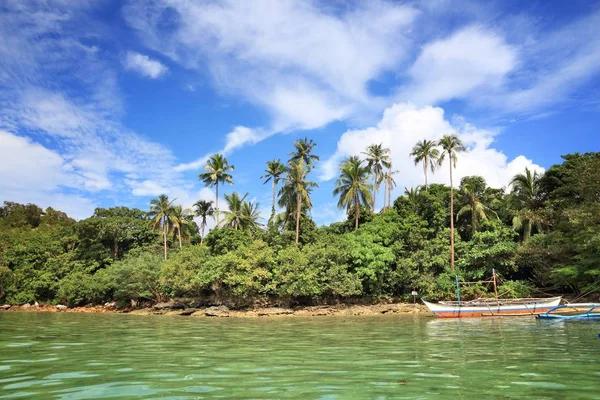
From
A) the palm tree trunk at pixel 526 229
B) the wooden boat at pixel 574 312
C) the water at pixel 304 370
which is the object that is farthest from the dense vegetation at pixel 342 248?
the water at pixel 304 370

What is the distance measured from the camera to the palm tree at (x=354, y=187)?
157 feet

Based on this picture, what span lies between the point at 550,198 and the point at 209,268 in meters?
35.4

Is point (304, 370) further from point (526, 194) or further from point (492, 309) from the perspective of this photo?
point (526, 194)

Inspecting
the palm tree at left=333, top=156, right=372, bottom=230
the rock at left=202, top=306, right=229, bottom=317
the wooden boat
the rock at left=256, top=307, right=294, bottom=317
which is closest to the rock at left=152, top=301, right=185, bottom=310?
the rock at left=202, top=306, right=229, bottom=317

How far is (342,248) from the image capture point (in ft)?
134

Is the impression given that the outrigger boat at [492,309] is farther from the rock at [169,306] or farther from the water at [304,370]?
the rock at [169,306]

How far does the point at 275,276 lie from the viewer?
39562 mm

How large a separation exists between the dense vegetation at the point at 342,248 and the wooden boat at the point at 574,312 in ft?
14.4

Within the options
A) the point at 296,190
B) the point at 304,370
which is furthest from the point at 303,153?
the point at 304,370

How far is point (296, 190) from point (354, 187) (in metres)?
6.94

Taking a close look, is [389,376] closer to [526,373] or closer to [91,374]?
[526,373]

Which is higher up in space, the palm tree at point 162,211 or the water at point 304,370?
the palm tree at point 162,211

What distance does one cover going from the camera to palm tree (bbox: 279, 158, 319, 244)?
46188 millimetres

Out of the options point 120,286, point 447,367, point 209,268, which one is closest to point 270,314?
point 209,268
